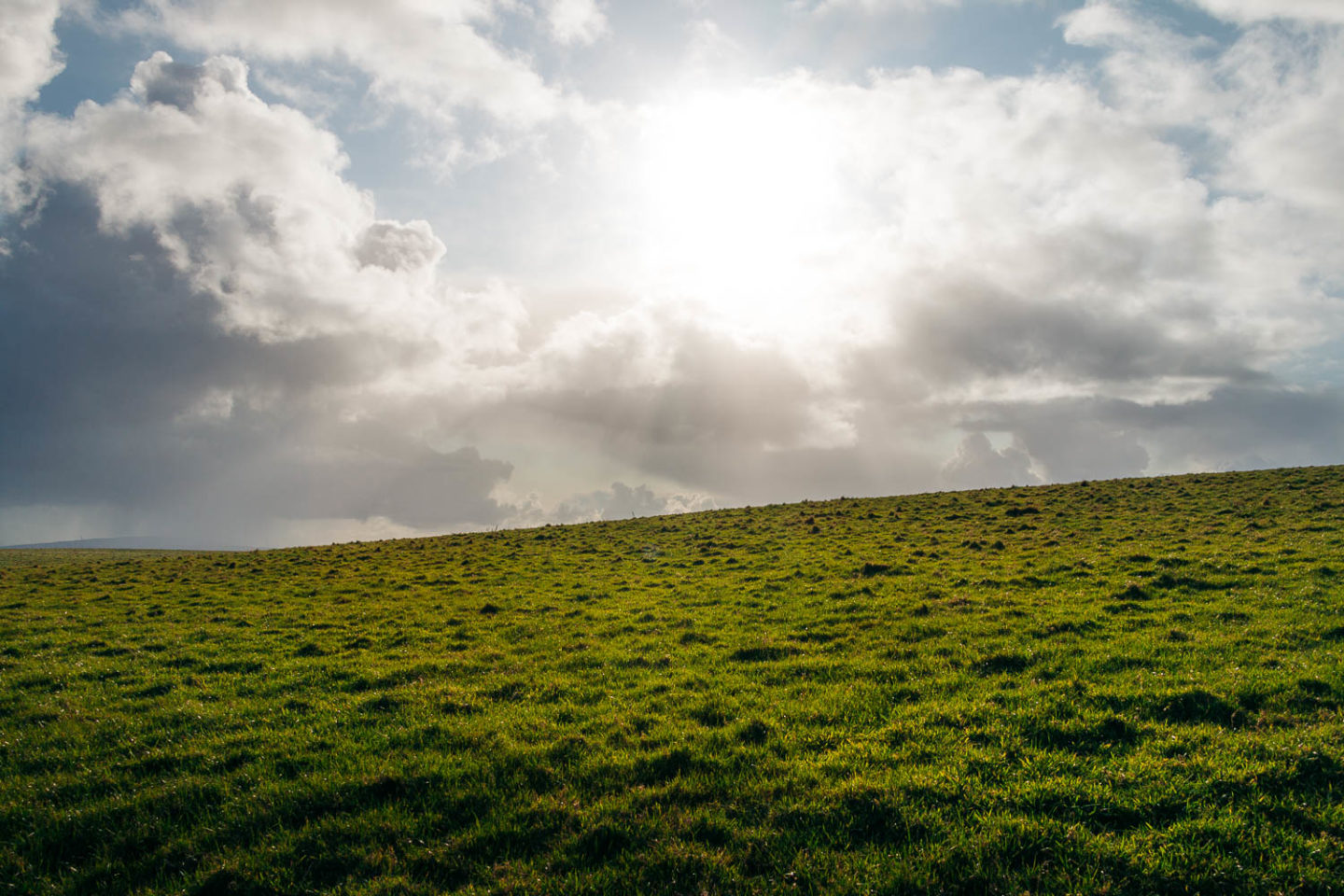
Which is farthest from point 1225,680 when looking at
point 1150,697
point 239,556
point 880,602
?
point 239,556

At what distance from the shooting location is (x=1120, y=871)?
695 cm

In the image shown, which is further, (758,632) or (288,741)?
(758,632)

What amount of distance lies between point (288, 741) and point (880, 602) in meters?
16.5

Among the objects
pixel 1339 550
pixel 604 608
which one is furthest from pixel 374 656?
pixel 1339 550

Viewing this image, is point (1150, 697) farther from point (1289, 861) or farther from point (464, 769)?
point (464, 769)

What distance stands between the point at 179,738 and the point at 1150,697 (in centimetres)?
1804

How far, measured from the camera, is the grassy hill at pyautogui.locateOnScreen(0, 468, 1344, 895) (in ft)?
24.6

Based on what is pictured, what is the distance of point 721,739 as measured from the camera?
35.2 ft

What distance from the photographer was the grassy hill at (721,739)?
7.50m

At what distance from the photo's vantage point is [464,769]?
998 centimetres

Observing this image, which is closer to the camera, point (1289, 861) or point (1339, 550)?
point (1289, 861)

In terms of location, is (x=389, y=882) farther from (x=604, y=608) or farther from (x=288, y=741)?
(x=604, y=608)

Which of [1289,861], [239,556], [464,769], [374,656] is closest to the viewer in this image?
[1289,861]

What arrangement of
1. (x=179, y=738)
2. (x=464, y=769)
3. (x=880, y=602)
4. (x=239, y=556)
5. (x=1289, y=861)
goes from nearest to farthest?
(x=1289, y=861)
(x=464, y=769)
(x=179, y=738)
(x=880, y=602)
(x=239, y=556)
